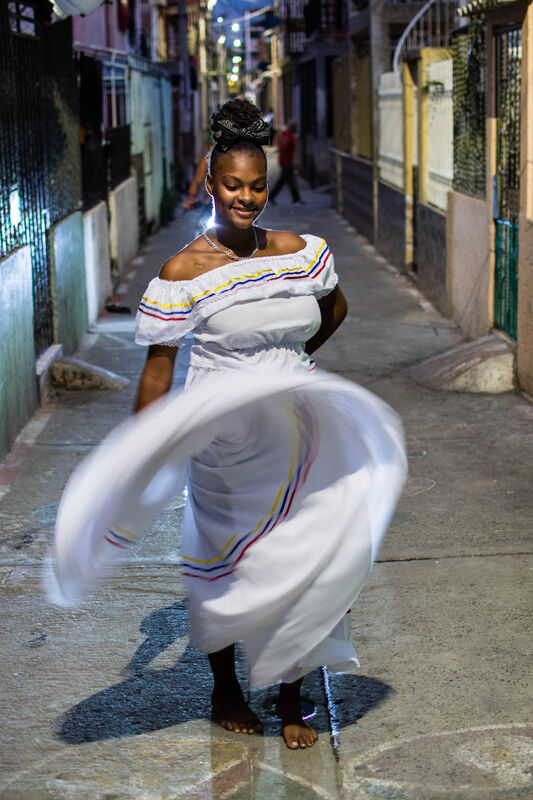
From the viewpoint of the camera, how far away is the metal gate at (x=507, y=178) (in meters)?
8.47

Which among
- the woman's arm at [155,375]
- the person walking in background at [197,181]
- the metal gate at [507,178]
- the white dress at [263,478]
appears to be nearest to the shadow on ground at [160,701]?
the white dress at [263,478]

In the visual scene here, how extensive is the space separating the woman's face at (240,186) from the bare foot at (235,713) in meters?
1.48

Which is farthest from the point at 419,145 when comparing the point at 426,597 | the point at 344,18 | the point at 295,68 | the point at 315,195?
the point at 295,68

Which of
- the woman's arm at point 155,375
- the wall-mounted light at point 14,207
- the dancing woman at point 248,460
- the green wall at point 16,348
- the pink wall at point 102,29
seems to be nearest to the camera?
the dancing woman at point 248,460

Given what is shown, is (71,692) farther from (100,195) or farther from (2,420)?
(100,195)

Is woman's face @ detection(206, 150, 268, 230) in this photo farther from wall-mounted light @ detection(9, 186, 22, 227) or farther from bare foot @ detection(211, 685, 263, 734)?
wall-mounted light @ detection(9, 186, 22, 227)

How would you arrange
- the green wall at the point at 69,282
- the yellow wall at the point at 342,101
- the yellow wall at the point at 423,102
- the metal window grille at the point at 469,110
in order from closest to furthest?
the green wall at the point at 69,282 → the metal window grille at the point at 469,110 → the yellow wall at the point at 423,102 → the yellow wall at the point at 342,101

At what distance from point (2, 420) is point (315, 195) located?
23.9 meters

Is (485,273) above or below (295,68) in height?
below

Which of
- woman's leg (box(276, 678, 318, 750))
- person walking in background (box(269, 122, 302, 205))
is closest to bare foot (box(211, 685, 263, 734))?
woman's leg (box(276, 678, 318, 750))

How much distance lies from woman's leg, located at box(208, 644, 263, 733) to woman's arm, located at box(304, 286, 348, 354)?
1031mm

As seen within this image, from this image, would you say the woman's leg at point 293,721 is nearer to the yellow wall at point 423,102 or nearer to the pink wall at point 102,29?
the yellow wall at point 423,102

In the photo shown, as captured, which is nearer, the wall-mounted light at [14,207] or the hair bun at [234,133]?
the hair bun at [234,133]

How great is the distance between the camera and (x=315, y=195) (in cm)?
2977
